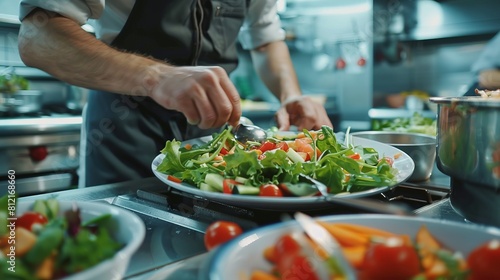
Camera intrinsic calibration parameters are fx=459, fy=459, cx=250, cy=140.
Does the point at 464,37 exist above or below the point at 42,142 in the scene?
above

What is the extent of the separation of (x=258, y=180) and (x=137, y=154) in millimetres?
737

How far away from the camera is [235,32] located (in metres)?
1.52

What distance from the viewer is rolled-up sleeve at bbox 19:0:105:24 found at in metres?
1.07

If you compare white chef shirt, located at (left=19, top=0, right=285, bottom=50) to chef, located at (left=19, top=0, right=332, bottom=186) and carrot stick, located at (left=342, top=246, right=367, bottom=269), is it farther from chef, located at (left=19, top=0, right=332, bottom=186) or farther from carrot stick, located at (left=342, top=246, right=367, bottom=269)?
carrot stick, located at (left=342, top=246, right=367, bottom=269)

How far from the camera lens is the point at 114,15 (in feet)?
4.26

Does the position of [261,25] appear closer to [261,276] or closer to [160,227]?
[160,227]

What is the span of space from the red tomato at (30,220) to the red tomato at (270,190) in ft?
0.98

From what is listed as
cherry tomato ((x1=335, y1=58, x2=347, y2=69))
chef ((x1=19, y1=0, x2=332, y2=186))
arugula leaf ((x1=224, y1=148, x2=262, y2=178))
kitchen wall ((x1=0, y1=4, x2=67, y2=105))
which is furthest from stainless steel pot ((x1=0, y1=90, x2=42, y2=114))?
cherry tomato ((x1=335, y1=58, x2=347, y2=69))

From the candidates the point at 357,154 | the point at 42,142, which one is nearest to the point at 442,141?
the point at 357,154

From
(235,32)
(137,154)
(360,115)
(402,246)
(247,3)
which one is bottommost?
(360,115)

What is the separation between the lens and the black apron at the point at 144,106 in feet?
4.30

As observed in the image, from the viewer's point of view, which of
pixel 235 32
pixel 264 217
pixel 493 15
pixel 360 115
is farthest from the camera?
pixel 360 115

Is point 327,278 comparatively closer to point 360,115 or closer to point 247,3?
point 247,3

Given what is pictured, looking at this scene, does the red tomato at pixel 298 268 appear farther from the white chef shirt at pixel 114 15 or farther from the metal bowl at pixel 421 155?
the white chef shirt at pixel 114 15
